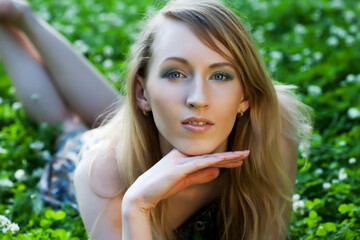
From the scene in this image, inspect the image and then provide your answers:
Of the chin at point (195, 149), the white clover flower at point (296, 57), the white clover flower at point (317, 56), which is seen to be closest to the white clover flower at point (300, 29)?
the white clover flower at point (296, 57)

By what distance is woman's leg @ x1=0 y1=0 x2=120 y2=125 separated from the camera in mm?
3691

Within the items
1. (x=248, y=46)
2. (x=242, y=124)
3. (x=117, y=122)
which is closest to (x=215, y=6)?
(x=248, y=46)

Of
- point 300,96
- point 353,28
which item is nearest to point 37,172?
point 300,96

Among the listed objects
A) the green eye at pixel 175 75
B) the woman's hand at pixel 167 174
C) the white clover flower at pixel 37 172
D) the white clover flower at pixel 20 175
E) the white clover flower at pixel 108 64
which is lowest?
the white clover flower at pixel 37 172

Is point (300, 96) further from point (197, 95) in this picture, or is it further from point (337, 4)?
point (337, 4)

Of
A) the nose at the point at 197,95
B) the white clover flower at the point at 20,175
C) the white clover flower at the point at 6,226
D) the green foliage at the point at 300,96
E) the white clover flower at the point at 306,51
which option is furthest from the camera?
the white clover flower at the point at 306,51

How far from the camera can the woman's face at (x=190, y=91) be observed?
6.81ft

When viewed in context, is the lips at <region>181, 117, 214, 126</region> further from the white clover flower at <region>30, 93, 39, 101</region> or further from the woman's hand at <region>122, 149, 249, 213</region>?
the white clover flower at <region>30, 93, 39, 101</region>

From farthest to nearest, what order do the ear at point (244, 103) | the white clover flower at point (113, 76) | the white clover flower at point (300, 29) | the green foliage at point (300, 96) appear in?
1. the white clover flower at point (300, 29)
2. the white clover flower at point (113, 76)
3. the green foliage at point (300, 96)
4. the ear at point (244, 103)

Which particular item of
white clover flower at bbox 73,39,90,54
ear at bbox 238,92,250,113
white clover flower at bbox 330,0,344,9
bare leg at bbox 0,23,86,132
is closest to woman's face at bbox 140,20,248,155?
ear at bbox 238,92,250,113

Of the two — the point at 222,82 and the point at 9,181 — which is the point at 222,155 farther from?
A: the point at 9,181

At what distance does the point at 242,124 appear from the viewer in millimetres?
2432

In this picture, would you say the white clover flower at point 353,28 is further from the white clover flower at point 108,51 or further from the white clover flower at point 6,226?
the white clover flower at point 6,226

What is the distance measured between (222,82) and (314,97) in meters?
2.03
